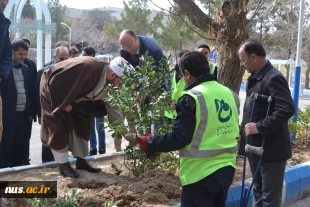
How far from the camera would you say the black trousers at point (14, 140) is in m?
5.36

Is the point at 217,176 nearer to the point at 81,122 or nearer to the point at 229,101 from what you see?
the point at 229,101

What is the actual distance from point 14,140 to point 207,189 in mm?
3652

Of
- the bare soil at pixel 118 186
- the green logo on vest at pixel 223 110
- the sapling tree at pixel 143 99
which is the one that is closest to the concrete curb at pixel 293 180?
the bare soil at pixel 118 186

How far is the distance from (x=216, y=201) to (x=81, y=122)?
85.3 inches

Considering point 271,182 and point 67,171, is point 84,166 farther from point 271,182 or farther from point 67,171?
point 271,182

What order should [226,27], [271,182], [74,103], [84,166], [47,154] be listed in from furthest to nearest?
[226,27] → [47,154] → [84,166] → [74,103] → [271,182]

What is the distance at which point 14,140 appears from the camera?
570 centimetres

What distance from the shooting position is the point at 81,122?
4723 millimetres

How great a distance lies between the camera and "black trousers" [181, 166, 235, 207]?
2.91 meters

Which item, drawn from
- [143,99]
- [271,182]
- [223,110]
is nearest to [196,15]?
[143,99]

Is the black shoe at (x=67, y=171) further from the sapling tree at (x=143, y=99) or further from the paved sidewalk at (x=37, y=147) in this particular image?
the paved sidewalk at (x=37, y=147)

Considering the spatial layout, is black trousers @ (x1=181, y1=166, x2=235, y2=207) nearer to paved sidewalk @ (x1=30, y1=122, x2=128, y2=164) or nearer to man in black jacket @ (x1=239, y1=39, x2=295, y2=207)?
man in black jacket @ (x1=239, y1=39, x2=295, y2=207)

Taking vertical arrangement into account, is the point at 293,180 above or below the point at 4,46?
below

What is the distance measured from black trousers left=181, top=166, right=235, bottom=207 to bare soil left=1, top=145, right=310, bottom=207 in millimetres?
807
